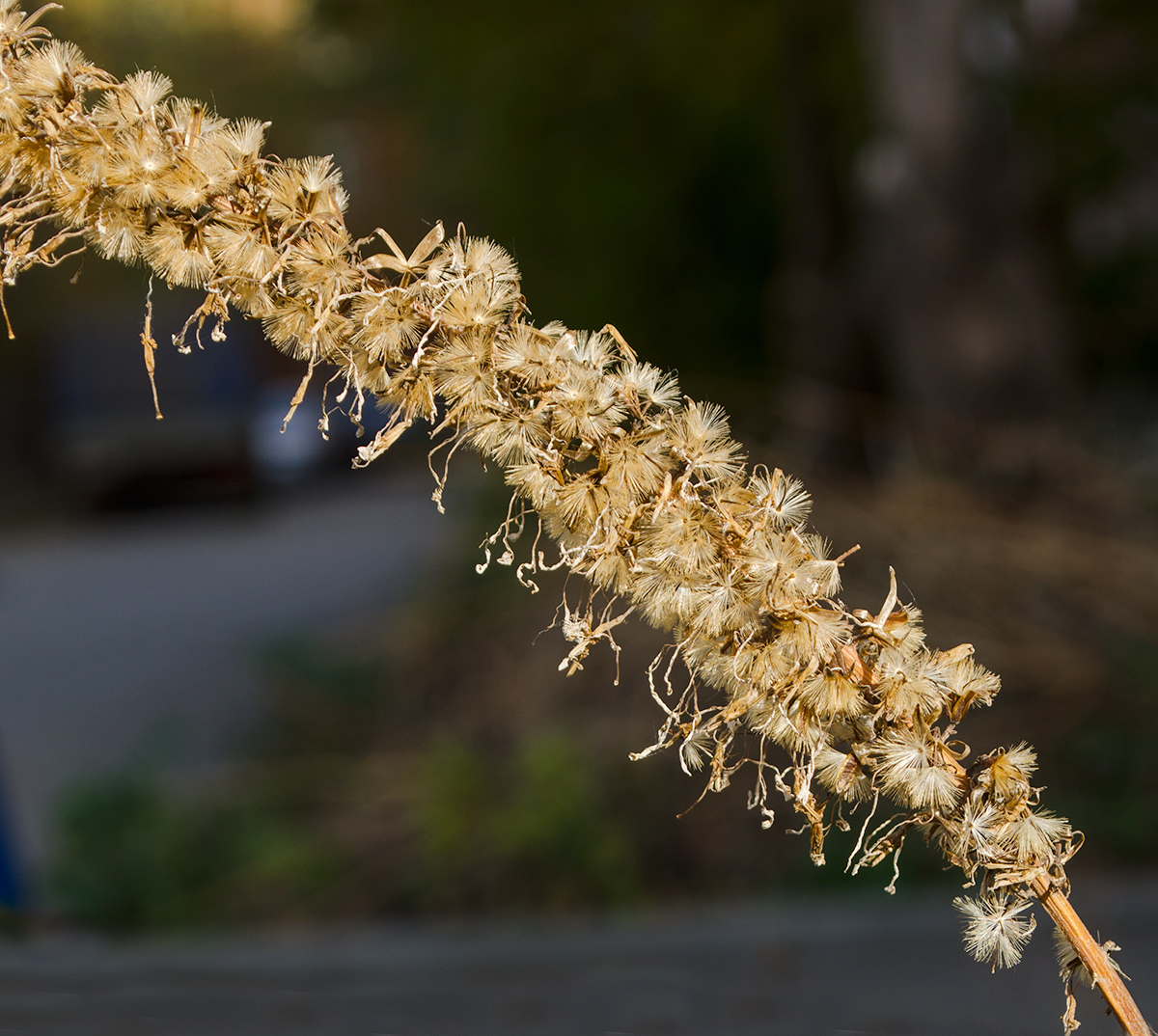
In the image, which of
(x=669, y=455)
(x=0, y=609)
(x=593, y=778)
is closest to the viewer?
(x=669, y=455)

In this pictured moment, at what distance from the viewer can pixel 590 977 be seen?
13.7ft

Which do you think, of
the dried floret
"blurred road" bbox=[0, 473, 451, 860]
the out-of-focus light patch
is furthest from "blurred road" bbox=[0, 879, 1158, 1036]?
the out-of-focus light patch

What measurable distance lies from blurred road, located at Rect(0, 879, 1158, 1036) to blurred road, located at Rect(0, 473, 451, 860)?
1.62 metres

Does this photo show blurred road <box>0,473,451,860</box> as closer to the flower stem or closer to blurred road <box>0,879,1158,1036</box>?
blurred road <box>0,879,1158,1036</box>

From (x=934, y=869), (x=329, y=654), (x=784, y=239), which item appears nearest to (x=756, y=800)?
(x=934, y=869)

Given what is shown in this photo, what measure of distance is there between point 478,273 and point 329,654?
23.2 ft

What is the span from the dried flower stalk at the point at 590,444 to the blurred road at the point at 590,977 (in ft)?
11.1

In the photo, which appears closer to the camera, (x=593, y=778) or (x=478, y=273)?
(x=478, y=273)

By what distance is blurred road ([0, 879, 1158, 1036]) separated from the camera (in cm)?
394

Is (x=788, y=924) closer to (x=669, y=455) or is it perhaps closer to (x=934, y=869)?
(x=934, y=869)

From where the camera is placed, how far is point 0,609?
40.2ft

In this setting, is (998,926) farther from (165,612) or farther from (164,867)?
(165,612)

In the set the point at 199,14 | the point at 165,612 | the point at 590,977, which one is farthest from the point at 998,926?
the point at 199,14

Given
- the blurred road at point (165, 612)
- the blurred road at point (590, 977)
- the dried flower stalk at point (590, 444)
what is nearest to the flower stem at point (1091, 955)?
the dried flower stalk at point (590, 444)
